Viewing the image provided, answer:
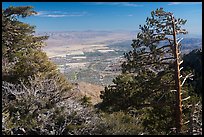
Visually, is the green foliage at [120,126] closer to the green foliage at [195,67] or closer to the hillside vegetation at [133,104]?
the hillside vegetation at [133,104]

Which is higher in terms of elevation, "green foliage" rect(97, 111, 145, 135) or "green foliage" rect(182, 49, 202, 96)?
"green foliage" rect(182, 49, 202, 96)

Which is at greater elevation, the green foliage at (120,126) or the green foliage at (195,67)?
the green foliage at (195,67)

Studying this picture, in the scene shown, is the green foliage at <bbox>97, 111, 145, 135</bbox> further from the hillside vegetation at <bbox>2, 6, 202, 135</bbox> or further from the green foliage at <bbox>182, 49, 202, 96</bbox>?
the green foliage at <bbox>182, 49, 202, 96</bbox>

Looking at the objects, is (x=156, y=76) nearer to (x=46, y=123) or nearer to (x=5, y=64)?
(x=46, y=123)

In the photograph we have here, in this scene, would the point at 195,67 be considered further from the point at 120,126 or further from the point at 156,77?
the point at 120,126

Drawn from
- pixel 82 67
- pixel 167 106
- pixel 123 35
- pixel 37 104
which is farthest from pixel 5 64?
pixel 123 35

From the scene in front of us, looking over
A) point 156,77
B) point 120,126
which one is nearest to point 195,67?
point 156,77

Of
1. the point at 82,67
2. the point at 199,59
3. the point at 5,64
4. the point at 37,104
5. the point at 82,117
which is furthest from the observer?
the point at 82,67

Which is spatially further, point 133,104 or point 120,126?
point 133,104

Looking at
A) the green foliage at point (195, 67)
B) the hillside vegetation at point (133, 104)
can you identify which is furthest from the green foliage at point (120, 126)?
the green foliage at point (195, 67)

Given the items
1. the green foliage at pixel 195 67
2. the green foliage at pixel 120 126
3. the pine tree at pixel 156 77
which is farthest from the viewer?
the green foliage at pixel 195 67

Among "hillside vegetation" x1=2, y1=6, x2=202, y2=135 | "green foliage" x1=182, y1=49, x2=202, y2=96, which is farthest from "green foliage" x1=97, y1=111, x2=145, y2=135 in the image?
"green foliage" x1=182, y1=49, x2=202, y2=96
